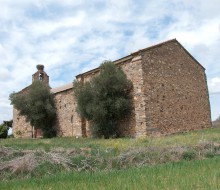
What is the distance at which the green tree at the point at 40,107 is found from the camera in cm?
3156

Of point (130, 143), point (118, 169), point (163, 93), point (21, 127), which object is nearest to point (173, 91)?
point (163, 93)

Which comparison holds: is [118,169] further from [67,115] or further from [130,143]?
[67,115]

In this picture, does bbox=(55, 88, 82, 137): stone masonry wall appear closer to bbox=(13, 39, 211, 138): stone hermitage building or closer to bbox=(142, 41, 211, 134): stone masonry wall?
bbox=(13, 39, 211, 138): stone hermitage building

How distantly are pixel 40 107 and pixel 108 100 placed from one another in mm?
11496

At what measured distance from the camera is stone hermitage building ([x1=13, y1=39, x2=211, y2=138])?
21812mm

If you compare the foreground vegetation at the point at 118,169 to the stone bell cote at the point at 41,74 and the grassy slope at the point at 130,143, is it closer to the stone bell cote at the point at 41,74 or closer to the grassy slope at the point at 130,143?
the grassy slope at the point at 130,143

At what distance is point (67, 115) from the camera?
30000 mm

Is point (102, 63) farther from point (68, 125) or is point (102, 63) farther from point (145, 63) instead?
point (68, 125)

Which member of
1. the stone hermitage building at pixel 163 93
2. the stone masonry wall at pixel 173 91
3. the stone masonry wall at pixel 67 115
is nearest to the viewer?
the stone hermitage building at pixel 163 93

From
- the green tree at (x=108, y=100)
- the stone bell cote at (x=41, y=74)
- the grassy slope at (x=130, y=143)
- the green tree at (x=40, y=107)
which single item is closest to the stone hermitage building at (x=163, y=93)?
the green tree at (x=108, y=100)

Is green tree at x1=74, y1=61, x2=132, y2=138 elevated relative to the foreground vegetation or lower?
elevated

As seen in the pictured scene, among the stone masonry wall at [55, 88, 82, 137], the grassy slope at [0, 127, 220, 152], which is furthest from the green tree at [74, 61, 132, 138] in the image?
the grassy slope at [0, 127, 220, 152]

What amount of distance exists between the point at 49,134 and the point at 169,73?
14.4 meters

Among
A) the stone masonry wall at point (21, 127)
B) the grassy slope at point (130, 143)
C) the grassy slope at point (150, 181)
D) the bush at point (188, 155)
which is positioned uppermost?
the stone masonry wall at point (21, 127)
